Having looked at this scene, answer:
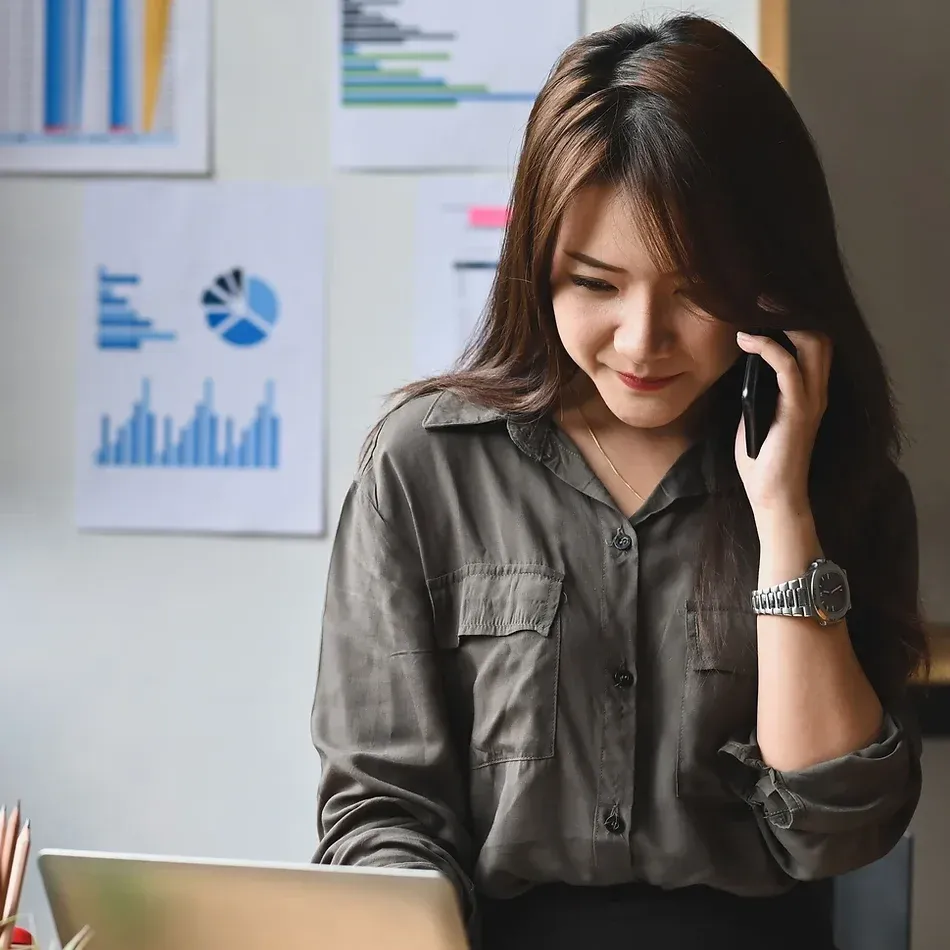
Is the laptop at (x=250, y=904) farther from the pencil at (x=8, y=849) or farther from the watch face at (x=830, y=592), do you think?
the watch face at (x=830, y=592)

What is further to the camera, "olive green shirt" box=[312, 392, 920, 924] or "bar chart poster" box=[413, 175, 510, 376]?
"bar chart poster" box=[413, 175, 510, 376]

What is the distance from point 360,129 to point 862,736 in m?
0.95

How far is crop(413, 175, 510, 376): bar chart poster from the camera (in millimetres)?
1531

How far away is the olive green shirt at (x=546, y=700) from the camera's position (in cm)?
106

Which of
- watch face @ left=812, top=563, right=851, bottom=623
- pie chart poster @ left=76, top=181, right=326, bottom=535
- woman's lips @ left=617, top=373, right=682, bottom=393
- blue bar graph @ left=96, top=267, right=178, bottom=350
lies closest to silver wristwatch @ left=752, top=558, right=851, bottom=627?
watch face @ left=812, top=563, right=851, bottom=623

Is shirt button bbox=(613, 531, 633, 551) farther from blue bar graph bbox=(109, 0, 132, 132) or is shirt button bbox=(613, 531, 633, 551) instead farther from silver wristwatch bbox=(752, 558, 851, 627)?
blue bar graph bbox=(109, 0, 132, 132)

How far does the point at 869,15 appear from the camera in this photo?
152cm

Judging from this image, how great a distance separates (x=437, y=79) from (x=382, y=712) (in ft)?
2.73

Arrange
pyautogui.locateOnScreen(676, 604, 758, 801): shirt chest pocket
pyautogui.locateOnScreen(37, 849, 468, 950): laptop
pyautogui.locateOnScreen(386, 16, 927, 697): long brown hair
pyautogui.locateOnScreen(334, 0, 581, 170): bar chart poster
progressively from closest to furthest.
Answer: pyautogui.locateOnScreen(37, 849, 468, 950): laptop, pyautogui.locateOnScreen(386, 16, 927, 697): long brown hair, pyautogui.locateOnScreen(676, 604, 758, 801): shirt chest pocket, pyautogui.locateOnScreen(334, 0, 581, 170): bar chart poster

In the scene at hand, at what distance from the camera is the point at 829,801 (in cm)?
105

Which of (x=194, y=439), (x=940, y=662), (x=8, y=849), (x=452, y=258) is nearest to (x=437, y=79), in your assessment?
(x=452, y=258)

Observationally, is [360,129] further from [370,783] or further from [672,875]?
[672,875]

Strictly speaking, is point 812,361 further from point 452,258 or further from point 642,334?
point 452,258

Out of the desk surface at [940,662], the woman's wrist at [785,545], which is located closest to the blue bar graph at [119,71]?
the woman's wrist at [785,545]
